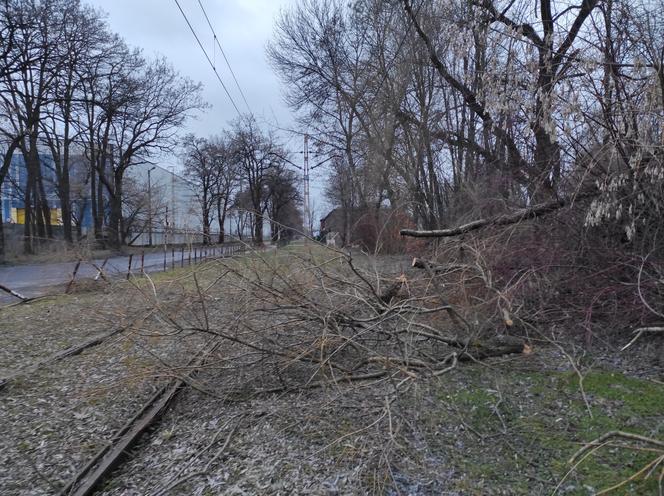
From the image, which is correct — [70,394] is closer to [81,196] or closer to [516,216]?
[516,216]

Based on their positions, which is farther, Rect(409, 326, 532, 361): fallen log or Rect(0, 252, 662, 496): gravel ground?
Rect(409, 326, 532, 361): fallen log

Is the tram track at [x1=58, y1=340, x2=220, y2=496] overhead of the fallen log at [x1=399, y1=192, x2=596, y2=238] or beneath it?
beneath

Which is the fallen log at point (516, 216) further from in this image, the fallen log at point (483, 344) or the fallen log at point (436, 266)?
the fallen log at point (483, 344)

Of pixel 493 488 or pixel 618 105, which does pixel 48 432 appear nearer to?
pixel 493 488

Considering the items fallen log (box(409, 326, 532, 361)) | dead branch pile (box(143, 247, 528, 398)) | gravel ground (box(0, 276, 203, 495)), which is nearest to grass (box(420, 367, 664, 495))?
fallen log (box(409, 326, 532, 361))

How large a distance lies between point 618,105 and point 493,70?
1473 millimetres

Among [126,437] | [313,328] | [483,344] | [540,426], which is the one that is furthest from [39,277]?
[540,426]

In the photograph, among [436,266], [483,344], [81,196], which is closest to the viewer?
[483,344]

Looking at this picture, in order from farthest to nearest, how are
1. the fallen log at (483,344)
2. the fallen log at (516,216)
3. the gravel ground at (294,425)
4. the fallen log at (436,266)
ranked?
1. the fallen log at (516,216)
2. the fallen log at (436,266)
3. the fallen log at (483,344)
4. the gravel ground at (294,425)

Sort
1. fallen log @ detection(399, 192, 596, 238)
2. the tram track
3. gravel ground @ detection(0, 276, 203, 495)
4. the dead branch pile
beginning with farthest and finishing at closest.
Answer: fallen log @ detection(399, 192, 596, 238), the dead branch pile, gravel ground @ detection(0, 276, 203, 495), the tram track

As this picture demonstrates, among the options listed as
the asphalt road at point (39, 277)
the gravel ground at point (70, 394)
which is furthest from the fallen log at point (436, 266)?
the asphalt road at point (39, 277)

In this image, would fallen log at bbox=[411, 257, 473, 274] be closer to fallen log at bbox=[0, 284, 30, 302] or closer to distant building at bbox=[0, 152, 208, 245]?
fallen log at bbox=[0, 284, 30, 302]

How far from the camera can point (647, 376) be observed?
17.1 ft

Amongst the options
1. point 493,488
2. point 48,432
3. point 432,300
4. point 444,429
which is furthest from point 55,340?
point 493,488
